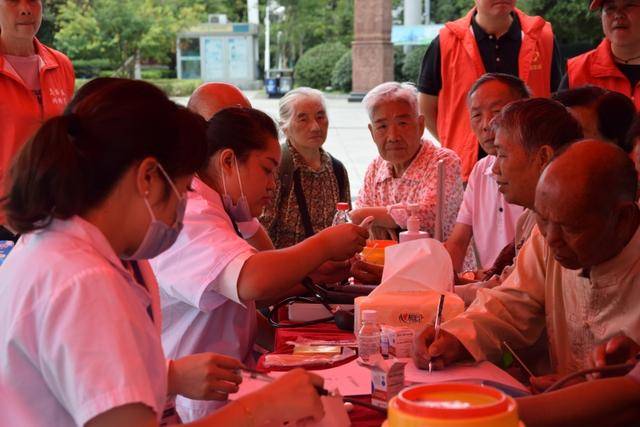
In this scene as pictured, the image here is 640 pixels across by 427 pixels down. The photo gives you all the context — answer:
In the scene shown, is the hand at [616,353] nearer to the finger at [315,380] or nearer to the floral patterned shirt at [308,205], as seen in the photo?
the finger at [315,380]

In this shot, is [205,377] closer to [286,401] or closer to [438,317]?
[286,401]

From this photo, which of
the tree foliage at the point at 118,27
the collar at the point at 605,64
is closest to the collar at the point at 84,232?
the collar at the point at 605,64

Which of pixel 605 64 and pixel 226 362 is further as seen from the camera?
pixel 605 64

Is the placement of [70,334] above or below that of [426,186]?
above

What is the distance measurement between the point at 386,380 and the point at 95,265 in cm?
67

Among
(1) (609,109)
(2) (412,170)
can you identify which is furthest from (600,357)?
(2) (412,170)

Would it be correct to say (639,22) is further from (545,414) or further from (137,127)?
(137,127)

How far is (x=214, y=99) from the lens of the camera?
3834 millimetres

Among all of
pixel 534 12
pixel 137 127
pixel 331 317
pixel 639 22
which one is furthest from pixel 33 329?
pixel 534 12

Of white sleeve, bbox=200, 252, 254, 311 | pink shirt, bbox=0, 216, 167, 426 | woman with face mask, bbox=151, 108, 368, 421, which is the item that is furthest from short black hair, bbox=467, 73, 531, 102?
pink shirt, bbox=0, 216, 167, 426

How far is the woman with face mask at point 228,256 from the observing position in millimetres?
2385

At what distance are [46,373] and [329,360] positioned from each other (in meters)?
0.96

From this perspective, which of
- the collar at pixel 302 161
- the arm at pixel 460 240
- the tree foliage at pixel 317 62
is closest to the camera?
the arm at pixel 460 240

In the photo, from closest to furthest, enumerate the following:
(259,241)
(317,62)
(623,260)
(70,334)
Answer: (70,334), (623,260), (259,241), (317,62)
